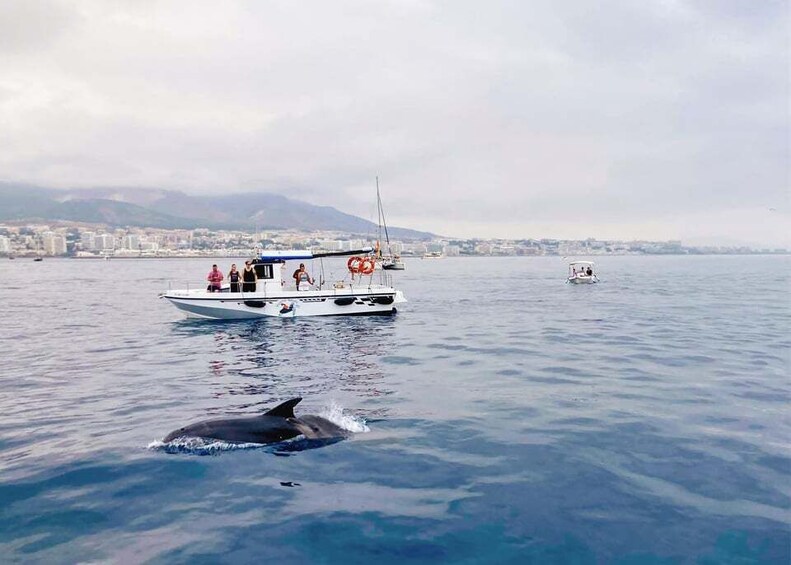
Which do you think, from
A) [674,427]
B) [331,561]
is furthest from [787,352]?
[331,561]

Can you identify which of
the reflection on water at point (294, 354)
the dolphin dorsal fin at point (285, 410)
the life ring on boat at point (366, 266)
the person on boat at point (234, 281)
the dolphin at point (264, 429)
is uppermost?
the life ring on boat at point (366, 266)

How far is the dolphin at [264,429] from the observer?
12508 millimetres

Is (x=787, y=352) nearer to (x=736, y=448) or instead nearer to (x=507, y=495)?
(x=736, y=448)

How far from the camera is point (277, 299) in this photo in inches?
1487

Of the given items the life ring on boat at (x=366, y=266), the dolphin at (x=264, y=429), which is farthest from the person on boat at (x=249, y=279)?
the dolphin at (x=264, y=429)

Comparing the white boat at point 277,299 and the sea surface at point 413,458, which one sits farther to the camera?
the white boat at point 277,299

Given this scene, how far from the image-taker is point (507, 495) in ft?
33.6

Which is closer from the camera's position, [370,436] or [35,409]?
[370,436]

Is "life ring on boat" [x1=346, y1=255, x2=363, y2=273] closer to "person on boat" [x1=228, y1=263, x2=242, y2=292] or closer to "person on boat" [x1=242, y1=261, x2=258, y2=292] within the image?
"person on boat" [x1=242, y1=261, x2=258, y2=292]

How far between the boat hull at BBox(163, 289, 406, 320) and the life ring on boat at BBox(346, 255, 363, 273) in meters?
2.62

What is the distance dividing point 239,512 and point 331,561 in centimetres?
215

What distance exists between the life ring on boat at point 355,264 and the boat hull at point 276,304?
262 centimetres

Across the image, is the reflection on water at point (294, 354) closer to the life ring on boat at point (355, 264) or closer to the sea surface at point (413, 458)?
the sea surface at point (413, 458)

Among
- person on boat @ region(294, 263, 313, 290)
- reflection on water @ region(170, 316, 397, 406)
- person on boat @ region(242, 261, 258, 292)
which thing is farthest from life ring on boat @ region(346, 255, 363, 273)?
person on boat @ region(242, 261, 258, 292)
